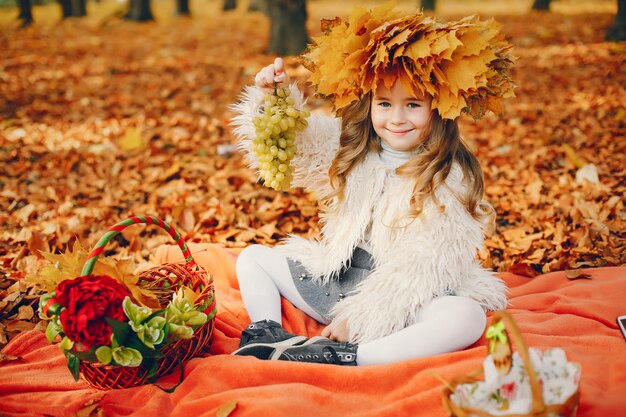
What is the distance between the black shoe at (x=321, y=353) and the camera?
2229mm

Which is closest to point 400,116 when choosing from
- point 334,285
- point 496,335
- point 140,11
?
point 334,285

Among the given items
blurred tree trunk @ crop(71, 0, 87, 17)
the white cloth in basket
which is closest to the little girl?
the white cloth in basket

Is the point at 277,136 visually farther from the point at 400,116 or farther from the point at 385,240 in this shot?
the point at 385,240

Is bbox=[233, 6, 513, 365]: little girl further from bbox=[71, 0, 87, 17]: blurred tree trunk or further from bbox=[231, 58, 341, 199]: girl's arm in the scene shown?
bbox=[71, 0, 87, 17]: blurred tree trunk

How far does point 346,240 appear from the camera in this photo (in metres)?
2.53

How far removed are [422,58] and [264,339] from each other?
1259 mm

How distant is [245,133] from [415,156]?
778 mm

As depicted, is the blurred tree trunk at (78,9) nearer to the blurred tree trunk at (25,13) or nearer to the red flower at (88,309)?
the blurred tree trunk at (25,13)

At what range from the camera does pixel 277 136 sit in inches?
96.6

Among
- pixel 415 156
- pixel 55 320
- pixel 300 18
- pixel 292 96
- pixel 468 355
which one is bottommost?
pixel 468 355

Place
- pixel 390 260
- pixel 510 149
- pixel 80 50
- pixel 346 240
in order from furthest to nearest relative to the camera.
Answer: pixel 80 50 → pixel 510 149 → pixel 346 240 → pixel 390 260

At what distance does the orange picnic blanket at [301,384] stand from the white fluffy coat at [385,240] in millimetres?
242

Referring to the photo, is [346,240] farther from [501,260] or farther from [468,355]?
[501,260]

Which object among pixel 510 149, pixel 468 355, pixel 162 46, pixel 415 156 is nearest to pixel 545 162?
pixel 510 149
